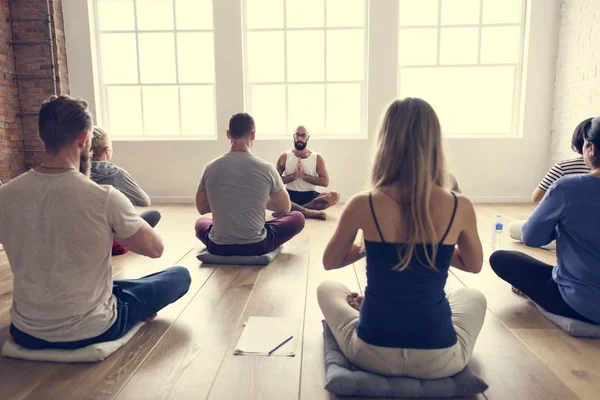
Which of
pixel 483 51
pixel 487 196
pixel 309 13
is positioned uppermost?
pixel 309 13

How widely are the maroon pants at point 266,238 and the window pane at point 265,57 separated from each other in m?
3.45

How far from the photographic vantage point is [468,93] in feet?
20.8

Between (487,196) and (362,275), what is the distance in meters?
4.04

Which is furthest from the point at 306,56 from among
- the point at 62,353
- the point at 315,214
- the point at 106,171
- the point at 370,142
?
the point at 62,353

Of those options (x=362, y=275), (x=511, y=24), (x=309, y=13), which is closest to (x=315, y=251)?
(x=362, y=275)

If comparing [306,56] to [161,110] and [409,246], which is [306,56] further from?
[409,246]

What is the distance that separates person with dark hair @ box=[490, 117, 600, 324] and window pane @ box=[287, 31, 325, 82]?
4.77m

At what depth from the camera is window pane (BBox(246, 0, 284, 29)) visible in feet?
20.4

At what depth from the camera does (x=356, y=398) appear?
1.53 meters

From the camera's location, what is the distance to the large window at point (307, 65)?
20.5ft

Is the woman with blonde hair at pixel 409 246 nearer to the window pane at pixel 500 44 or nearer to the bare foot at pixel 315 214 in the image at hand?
the bare foot at pixel 315 214

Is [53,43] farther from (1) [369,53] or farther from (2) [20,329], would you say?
(2) [20,329]

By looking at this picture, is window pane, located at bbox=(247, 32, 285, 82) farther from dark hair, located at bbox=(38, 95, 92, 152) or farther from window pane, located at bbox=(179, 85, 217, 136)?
dark hair, located at bbox=(38, 95, 92, 152)

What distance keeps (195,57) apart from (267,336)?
5.38 meters
